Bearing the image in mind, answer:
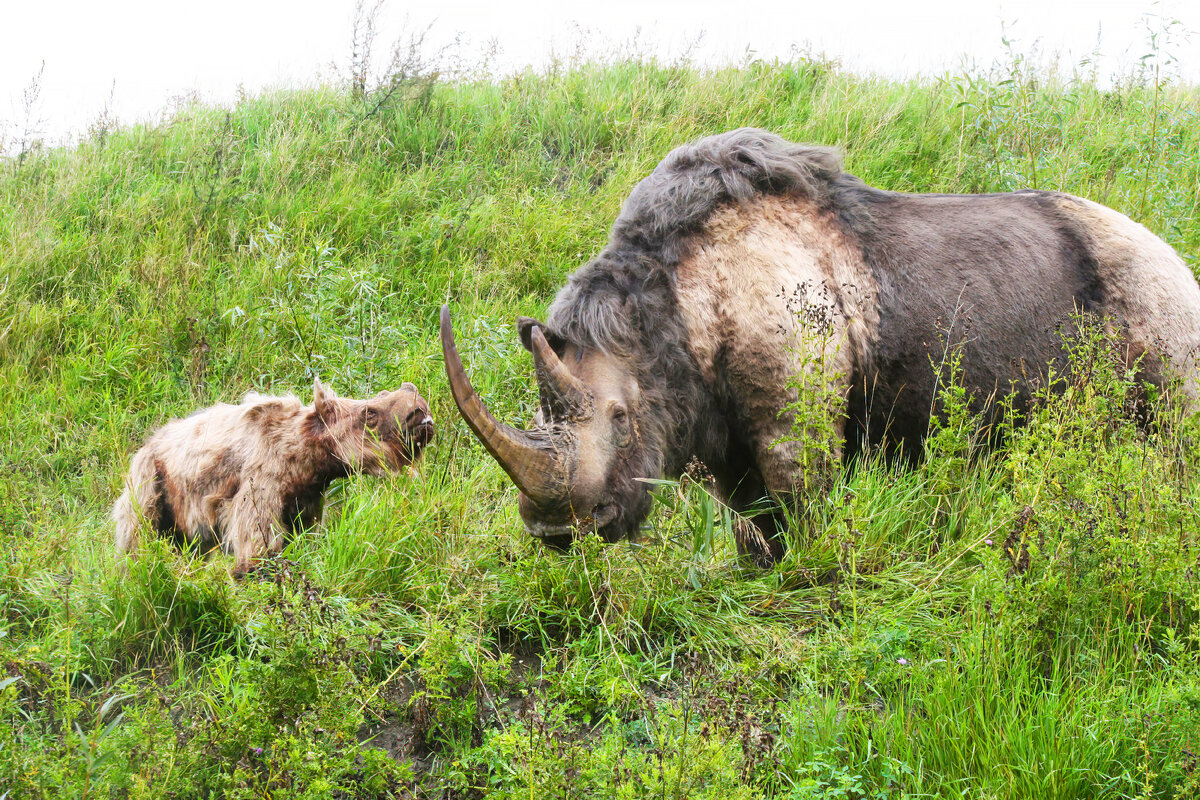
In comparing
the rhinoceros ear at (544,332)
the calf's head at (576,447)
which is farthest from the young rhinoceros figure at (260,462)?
the calf's head at (576,447)

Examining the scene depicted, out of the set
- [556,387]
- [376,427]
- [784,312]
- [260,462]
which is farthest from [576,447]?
[260,462]

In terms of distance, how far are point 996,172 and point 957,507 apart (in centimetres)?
478

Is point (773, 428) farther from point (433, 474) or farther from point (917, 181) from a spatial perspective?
point (917, 181)

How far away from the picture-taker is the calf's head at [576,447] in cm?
403

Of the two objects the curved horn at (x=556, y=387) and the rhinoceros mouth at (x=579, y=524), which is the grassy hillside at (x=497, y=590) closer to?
the rhinoceros mouth at (x=579, y=524)

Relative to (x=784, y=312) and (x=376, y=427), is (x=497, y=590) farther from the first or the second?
(x=784, y=312)

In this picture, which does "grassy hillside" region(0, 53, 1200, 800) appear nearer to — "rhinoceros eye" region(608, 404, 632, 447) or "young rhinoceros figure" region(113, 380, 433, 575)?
"young rhinoceros figure" region(113, 380, 433, 575)

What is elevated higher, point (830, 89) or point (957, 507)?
point (830, 89)

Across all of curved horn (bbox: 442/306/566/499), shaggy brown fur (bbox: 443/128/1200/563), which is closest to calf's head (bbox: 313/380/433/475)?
shaggy brown fur (bbox: 443/128/1200/563)

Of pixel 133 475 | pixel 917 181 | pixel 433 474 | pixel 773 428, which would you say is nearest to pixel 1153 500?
pixel 773 428

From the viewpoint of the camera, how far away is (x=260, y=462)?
5168mm

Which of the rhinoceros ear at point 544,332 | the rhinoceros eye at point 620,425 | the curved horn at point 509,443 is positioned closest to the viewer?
the curved horn at point 509,443

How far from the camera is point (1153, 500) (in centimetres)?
368

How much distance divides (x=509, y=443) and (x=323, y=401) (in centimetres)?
186
